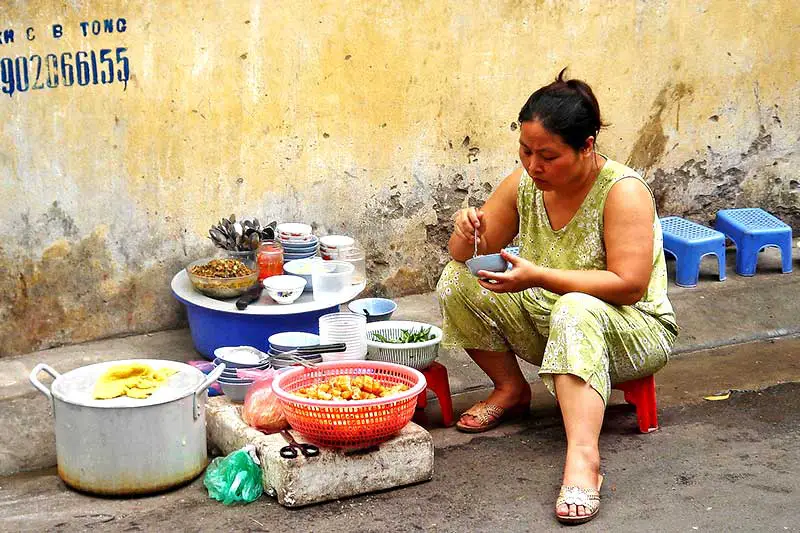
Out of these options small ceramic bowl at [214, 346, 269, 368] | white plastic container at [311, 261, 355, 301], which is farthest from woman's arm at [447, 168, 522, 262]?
small ceramic bowl at [214, 346, 269, 368]

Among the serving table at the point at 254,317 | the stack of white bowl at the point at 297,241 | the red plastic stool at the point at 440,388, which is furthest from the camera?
the stack of white bowl at the point at 297,241

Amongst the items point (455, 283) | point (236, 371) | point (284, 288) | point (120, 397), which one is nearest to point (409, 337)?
point (455, 283)

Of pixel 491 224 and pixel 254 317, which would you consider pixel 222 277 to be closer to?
pixel 254 317

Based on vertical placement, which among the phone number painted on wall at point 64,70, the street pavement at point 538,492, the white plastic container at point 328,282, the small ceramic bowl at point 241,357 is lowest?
the street pavement at point 538,492

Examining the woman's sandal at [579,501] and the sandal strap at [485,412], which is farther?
the sandal strap at [485,412]

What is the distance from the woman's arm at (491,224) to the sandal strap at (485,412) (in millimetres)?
619

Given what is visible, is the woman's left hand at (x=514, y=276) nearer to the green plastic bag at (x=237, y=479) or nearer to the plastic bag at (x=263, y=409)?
the plastic bag at (x=263, y=409)

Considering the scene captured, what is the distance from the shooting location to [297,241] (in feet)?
16.8

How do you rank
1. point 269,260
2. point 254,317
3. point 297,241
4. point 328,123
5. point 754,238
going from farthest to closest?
1. point 754,238
2. point 328,123
3. point 297,241
4. point 269,260
5. point 254,317

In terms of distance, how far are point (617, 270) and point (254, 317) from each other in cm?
157

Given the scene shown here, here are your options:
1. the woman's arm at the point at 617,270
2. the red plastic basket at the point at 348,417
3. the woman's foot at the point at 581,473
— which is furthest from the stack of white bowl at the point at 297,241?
the woman's foot at the point at 581,473

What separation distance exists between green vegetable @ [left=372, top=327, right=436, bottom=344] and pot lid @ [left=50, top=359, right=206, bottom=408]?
827mm

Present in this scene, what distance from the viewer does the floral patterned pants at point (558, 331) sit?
3760 mm

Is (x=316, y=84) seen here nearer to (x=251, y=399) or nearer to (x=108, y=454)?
(x=251, y=399)
